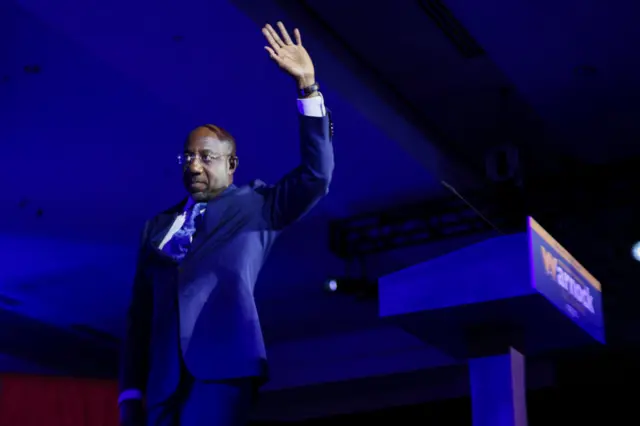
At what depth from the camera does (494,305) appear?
159 centimetres

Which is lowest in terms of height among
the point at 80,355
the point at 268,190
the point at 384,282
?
the point at 384,282

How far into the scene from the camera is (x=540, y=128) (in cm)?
502

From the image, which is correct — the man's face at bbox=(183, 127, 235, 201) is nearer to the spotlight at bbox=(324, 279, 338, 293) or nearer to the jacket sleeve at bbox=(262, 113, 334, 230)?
the jacket sleeve at bbox=(262, 113, 334, 230)

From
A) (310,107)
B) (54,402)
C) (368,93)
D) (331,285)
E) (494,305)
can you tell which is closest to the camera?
(494,305)

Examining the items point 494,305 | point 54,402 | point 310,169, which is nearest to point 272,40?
point 310,169

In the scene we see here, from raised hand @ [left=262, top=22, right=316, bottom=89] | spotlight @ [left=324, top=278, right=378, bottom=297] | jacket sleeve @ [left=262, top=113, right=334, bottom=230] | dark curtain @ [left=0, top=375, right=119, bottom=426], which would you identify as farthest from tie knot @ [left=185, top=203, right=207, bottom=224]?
dark curtain @ [left=0, top=375, right=119, bottom=426]

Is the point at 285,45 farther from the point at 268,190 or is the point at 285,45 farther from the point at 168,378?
the point at 168,378

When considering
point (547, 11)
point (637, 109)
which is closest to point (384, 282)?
point (547, 11)

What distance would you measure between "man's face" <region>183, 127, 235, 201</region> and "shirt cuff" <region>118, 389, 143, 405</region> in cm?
36

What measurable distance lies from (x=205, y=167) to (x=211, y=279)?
252 millimetres

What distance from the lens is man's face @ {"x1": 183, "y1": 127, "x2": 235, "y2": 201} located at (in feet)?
5.82

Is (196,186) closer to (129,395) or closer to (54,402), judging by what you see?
(129,395)

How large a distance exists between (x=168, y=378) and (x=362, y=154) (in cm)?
322

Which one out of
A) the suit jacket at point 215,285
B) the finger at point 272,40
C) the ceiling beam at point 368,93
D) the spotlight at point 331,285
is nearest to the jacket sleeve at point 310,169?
the suit jacket at point 215,285
